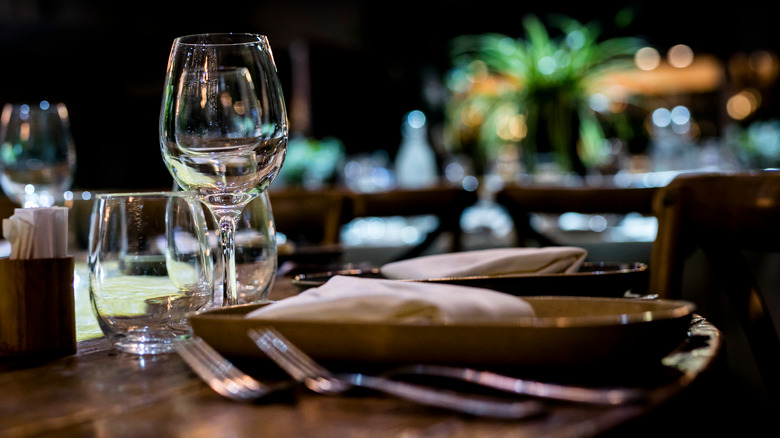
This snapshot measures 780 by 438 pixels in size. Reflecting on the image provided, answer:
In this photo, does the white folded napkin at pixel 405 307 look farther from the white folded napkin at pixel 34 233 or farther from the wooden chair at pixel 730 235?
the wooden chair at pixel 730 235

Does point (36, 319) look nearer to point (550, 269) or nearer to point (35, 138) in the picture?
point (550, 269)

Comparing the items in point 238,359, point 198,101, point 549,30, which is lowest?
point 238,359

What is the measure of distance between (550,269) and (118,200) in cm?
34

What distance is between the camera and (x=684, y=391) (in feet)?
1.19

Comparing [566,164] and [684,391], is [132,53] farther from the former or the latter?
[684,391]

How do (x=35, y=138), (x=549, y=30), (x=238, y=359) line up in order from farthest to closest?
(x=549, y=30) → (x=35, y=138) → (x=238, y=359)

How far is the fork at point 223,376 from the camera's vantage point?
376 mm

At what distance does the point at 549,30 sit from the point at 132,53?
4.96 m

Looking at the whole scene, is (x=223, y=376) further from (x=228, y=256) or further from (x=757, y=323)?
(x=757, y=323)

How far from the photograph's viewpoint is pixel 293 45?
6.30 meters

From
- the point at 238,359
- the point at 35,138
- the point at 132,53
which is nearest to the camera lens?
the point at 238,359

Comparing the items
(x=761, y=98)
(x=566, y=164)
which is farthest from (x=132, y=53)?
(x=761, y=98)

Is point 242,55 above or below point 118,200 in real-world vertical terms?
above

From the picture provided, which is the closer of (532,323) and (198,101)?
(532,323)
